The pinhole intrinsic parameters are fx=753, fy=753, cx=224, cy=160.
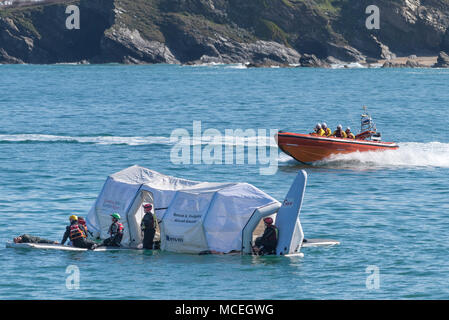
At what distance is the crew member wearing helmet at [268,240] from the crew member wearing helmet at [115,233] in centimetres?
610

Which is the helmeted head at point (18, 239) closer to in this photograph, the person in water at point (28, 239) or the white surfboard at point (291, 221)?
the person in water at point (28, 239)

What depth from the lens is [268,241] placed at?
30688 millimetres

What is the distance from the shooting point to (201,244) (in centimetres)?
3145

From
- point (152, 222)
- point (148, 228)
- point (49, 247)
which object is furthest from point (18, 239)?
point (152, 222)

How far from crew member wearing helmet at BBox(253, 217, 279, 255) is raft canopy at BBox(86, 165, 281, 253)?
378 millimetres

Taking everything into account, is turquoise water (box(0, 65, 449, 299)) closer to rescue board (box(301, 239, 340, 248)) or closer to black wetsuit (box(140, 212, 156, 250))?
rescue board (box(301, 239, 340, 248))

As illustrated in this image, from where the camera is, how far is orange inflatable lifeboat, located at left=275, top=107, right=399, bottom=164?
53.8 m

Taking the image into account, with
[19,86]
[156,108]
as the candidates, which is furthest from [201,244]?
[19,86]

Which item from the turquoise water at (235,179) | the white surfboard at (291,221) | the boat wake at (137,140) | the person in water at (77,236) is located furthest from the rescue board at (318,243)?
the boat wake at (137,140)

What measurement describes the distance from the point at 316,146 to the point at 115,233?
24.4 m

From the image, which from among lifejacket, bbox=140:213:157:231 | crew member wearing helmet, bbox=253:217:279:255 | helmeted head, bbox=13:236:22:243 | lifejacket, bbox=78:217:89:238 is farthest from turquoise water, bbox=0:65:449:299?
lifejacket, bbox=78:217:89:238

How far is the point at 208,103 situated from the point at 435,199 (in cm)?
7078

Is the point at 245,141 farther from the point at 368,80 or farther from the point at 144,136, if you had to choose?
the point at 368,80
